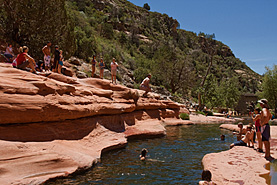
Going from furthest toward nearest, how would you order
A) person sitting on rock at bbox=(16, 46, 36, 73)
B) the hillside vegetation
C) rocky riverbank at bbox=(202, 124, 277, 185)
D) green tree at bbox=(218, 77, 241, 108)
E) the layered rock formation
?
green tree at bbox=(218, 77, 241, 108), the hillside vegetation, person sitting on rock at bbox=(16, 46, 36, 73), the layered rock formation, rocky riverbank at bbox=(202, 124, 277, 185)

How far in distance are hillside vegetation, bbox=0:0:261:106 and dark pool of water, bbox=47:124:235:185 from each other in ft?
56.0

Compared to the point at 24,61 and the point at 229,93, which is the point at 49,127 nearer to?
the point at 24,61

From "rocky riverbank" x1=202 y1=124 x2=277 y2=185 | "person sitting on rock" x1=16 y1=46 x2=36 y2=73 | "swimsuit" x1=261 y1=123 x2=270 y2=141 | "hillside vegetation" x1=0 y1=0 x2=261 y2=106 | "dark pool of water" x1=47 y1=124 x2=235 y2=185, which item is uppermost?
"hillside vegetation" x1=0 y1=0 x2=261 y2=106

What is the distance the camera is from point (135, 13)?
9969 cm

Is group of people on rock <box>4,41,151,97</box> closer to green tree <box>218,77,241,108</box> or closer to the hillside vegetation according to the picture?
the hillside vegetation

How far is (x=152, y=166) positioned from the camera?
923cm

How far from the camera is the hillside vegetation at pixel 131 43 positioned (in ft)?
75.8

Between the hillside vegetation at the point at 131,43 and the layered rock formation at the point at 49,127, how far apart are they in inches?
520

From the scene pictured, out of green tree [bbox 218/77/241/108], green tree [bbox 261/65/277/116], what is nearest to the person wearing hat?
green tree [bbox 261/65/277/116]

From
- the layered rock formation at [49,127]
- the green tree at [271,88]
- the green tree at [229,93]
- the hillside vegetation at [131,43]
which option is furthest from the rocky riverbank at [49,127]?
the green tree at [229,93]

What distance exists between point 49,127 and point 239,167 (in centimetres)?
742

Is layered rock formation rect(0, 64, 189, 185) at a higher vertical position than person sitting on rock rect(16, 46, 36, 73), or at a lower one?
lower

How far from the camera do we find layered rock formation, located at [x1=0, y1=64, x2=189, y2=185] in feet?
23.4

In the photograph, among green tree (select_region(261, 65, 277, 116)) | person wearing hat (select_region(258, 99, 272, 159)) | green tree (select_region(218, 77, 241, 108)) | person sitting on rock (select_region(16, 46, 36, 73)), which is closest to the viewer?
person wearing hat (select_region(258, 99, 272, 159))
